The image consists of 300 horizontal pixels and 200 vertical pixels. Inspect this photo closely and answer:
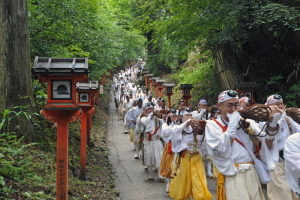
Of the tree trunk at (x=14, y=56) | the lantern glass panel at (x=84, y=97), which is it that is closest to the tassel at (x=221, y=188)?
the tree trunk at (x=14, y=56)

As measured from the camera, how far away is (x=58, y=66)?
5.75m

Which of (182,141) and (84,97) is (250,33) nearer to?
(84,97)

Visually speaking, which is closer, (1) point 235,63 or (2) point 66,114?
(2) point 66,114

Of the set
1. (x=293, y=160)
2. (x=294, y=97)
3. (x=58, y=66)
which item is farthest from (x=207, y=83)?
(x=293, y=160)

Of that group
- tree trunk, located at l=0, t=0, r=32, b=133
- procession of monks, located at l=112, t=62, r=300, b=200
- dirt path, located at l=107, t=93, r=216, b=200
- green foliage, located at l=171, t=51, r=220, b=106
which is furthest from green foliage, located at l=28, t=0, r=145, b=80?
procession of monks, located at l=112, t=62, r=300, b=200

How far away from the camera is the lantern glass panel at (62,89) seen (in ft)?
19.1

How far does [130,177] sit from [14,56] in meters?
5.31

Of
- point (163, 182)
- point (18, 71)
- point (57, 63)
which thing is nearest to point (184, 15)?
point (163, 182)

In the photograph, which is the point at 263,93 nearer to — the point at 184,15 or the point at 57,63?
the point at 184,15

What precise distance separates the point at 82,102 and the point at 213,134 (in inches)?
260

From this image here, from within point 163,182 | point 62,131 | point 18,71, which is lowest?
point 163,182

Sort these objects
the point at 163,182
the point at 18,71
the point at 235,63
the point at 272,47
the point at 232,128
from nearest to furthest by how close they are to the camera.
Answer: the point at 232,128 < the point at 18,71 < the point at 163,182 < the point at 272,47 < the point at 235,63

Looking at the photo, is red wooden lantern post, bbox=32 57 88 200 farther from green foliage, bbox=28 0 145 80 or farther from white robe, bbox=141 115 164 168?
green foliage, bbox=28 0 145 80

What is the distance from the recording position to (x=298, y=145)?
409 cm
